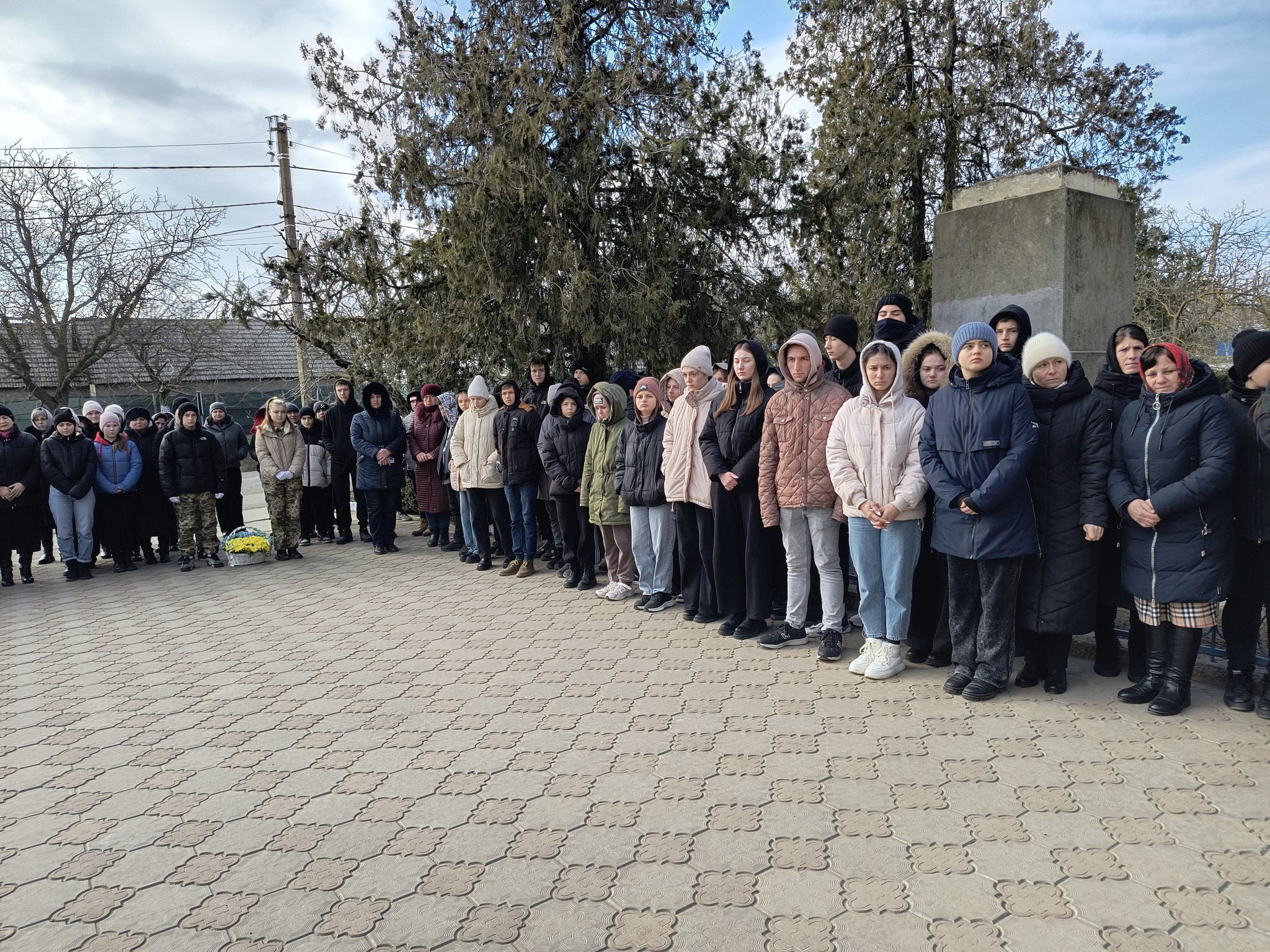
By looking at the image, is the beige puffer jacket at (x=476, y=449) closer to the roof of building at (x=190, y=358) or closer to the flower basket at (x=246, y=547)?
the flower basket at (x=246, y=547)

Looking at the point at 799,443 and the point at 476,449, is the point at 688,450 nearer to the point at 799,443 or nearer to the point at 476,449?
the point at 799,443

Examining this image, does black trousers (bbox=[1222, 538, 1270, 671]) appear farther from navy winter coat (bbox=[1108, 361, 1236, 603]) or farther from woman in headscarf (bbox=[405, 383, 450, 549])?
woman in headscarf (bbox=[405, 383, 450, 549])

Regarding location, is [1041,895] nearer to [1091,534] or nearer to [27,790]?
[1091,534]

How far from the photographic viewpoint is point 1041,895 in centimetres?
266

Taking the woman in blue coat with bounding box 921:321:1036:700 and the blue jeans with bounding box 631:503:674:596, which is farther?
the blue jeans with bounding box 631:503:674:596

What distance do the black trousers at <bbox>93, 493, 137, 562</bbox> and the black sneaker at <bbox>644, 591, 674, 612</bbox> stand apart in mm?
6526

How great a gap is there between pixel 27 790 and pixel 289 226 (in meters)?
14.6

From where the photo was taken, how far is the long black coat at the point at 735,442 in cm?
552

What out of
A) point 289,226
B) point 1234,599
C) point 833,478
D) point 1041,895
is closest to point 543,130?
point 833,478

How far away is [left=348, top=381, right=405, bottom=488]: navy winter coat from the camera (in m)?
9.63

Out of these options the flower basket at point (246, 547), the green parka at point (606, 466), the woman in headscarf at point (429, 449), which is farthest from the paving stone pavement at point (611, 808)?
the woman in headscarf at point (429, 449)

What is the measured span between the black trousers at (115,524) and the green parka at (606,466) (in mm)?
5793

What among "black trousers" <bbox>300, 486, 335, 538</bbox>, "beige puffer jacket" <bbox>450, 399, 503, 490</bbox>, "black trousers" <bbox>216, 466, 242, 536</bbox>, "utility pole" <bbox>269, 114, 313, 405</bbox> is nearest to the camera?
"beige puffer jacket" <bbox>450, 399, 503, 490</bbox>

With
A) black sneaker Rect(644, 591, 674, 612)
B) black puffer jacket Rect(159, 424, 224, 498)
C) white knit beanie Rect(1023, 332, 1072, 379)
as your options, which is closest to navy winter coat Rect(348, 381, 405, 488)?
black puffer jacket Rect(159, 424, 224, 498)
